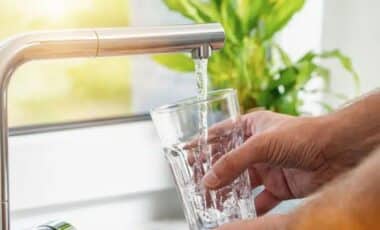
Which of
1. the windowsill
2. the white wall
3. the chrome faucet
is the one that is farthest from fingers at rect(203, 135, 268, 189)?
the white wall

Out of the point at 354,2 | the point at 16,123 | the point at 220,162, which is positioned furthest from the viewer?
the point at 354,2

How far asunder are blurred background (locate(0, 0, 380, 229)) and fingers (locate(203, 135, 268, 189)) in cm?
42

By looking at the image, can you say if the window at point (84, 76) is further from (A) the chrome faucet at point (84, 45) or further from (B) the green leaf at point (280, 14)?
(A) the chrome faucet at point (84, 45)

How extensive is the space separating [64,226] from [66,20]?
496 millimetres

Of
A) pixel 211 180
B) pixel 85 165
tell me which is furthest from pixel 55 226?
pixel 85 165

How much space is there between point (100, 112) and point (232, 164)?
53 centimetres

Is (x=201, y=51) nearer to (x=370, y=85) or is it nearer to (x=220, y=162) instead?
(x=220, y=162)

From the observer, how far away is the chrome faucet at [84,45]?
58 cm

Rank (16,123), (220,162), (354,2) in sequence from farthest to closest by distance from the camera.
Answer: (354,2), (16,123), (220,162)

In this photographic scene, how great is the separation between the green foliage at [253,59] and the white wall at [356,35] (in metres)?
0.12

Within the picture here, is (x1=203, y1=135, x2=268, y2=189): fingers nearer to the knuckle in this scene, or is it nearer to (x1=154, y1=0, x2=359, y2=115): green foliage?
the knuckle

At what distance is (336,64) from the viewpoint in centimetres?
128

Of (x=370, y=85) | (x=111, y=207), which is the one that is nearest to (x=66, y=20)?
(x=111, y=207)

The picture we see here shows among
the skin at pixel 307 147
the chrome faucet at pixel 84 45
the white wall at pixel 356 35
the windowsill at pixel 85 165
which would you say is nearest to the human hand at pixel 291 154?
the skin at pixel 307 147
